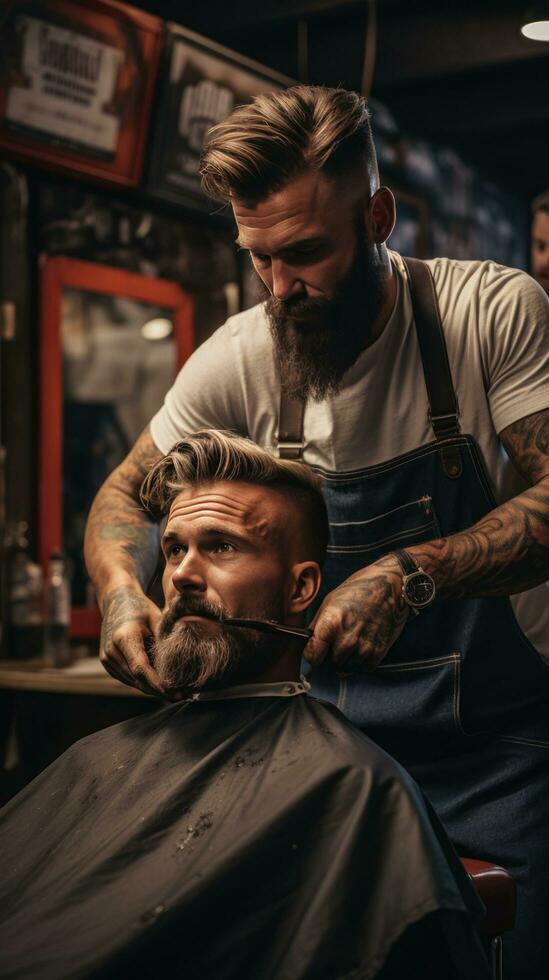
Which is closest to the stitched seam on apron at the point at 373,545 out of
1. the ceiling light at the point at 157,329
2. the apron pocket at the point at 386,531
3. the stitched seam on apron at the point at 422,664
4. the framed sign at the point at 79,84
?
the apron pocket at the point at 386,531

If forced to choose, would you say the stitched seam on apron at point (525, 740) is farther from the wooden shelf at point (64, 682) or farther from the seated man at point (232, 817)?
the wooden shelf at point (64, 682)

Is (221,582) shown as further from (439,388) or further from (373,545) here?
(439,388)

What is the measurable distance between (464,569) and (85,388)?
3.03 meters

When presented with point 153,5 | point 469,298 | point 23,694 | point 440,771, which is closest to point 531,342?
point 469,298

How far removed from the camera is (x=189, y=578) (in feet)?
6.31

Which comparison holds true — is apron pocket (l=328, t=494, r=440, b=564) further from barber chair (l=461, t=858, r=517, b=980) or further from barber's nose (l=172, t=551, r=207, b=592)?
barber chair (l=461, t=858, r=517, b=980)

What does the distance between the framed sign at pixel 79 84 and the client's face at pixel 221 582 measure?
8.09 feet

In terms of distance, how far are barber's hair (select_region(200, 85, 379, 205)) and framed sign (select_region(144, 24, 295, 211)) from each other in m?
2.66

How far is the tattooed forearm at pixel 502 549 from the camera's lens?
188 cm

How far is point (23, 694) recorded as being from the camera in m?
3.78

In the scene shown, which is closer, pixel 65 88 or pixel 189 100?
pixel 65 88

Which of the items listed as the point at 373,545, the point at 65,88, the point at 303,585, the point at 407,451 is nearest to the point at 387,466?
the point at 407,451

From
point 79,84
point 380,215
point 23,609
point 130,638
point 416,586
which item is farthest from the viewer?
point 79,84

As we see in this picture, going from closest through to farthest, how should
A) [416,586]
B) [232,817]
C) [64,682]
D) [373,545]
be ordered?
[232,817] < [416,586] < [373,545] < [64,682]
